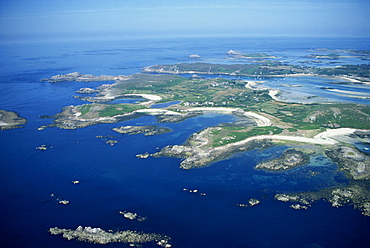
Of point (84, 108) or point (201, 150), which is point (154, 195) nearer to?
point (201, 150)

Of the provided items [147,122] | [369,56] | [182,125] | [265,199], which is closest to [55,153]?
[147,122]

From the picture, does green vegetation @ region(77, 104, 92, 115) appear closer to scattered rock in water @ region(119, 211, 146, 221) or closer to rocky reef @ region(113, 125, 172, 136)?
rocky reef @ region(113, 125, 172, 136)

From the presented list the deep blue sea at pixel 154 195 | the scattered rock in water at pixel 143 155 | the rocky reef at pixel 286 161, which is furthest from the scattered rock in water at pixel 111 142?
the rocky reef at pixel 286 161

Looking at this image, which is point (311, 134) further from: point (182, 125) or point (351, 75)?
point (351, 75)

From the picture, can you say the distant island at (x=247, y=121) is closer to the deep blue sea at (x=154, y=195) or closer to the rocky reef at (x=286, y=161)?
the rocky reef at (x=286, y=161)

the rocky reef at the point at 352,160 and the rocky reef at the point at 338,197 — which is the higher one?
the rocky reef at the point at 352,160

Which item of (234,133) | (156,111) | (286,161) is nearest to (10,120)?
(156,111)

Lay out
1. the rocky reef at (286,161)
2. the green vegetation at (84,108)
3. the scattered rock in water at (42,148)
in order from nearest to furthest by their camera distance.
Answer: the rocky reef at (286,161), the scattered rock in water at (42,148), the green vegetation at (84,108)
